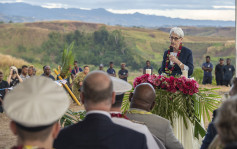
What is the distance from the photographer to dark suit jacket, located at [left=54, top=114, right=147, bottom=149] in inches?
104

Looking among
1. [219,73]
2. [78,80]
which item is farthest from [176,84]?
[219,73]

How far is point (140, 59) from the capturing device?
2314 inches

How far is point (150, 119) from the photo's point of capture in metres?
3.78

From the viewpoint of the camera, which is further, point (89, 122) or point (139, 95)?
point (139, 95)

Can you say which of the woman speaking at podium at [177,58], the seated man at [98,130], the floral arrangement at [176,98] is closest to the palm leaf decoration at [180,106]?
the floral arrangement at [176,98]

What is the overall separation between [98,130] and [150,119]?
118cm

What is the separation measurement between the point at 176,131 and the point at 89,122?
2979 millimetres

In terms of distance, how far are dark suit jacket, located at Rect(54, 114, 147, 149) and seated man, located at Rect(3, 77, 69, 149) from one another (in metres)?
0.52

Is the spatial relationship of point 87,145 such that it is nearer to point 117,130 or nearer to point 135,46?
point 117,130

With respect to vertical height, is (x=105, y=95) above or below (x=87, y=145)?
above

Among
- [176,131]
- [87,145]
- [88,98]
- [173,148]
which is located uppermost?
[88,98]

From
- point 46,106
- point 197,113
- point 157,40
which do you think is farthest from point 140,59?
point 46,106

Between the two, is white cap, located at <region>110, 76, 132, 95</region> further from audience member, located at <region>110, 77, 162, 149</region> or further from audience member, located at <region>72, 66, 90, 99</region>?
audience member, located at <region>72, 66, 90, 99</region>

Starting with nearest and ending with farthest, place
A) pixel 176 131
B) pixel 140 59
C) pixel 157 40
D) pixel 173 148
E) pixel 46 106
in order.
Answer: pixel 46 106
pixel 173 148
pixel 176 131
pixel 140 59
pixel 157 40
